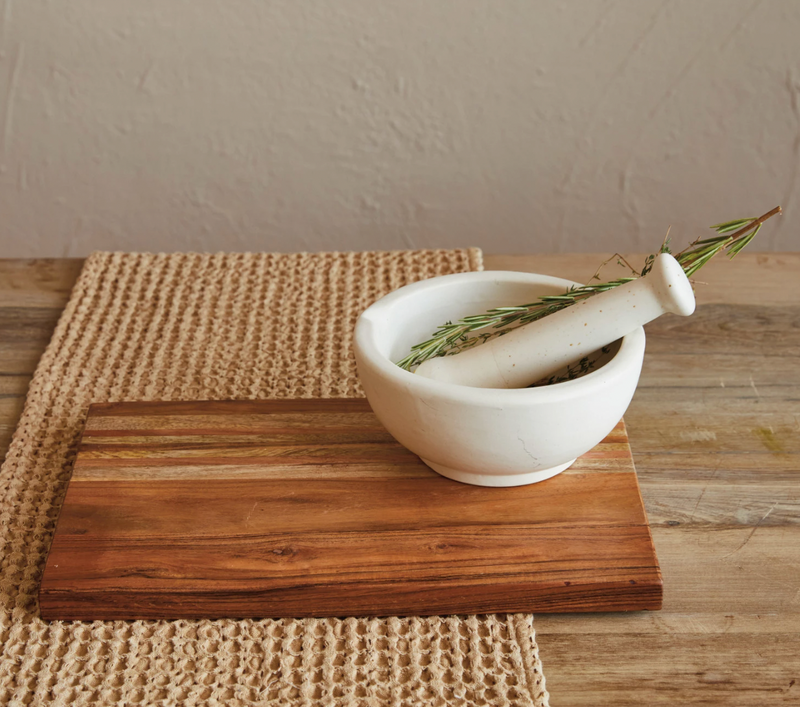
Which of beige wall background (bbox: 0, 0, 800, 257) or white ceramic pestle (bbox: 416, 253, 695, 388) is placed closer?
white ceramic pestle (bbox: 416, 253, 695, 388)

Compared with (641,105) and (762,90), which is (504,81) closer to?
(641,105)

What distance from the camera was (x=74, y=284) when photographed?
98 centimetres

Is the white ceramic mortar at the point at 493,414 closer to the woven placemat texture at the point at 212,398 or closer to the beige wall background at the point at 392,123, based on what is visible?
the woven placemat texture at the point at 212,398

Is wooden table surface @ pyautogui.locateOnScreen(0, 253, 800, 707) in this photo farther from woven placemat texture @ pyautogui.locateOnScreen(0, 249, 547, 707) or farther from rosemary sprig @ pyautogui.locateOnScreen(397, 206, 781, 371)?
rosemary sprig @ pyautogui.locateOnScreen(397, 206, 781, 371)

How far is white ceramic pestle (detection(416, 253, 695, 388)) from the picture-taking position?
22.5 inches

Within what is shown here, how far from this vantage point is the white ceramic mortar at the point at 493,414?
0.54 meters

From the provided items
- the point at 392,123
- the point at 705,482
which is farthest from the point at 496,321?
the point at 392,123

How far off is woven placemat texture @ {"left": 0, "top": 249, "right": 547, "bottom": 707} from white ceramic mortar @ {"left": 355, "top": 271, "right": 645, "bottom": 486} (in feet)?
0.35

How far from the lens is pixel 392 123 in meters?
1.67

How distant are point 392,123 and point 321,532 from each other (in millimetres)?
1235

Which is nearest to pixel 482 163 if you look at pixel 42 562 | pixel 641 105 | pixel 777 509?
pixel 641 105

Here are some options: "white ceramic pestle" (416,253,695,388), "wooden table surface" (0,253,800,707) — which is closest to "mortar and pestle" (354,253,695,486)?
"white ceramic pestle" (416,253,695,388)

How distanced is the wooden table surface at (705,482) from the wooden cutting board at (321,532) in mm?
34

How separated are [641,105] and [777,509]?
1.18 m
